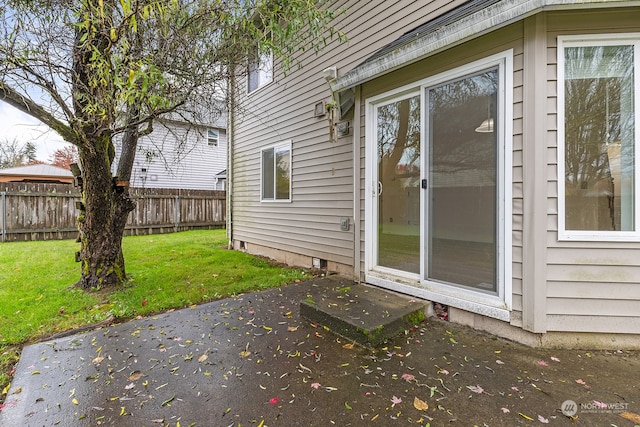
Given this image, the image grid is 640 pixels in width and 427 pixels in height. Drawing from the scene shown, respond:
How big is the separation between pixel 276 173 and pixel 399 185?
11.1 ft

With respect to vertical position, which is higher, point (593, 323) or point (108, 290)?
point (593, 323)

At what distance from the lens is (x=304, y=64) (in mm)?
5586

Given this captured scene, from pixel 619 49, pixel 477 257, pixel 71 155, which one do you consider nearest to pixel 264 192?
pixel 477 257

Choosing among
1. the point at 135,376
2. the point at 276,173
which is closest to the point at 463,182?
the point at 135,376

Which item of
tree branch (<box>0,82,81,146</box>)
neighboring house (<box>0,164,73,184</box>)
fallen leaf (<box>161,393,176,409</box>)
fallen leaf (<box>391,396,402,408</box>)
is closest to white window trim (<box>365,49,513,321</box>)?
fallen leaf (<box>391,396,402,408</box>)

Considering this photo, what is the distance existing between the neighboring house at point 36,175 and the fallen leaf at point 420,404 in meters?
20.5

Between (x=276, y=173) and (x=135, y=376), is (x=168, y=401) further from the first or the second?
(x=276, y=173)

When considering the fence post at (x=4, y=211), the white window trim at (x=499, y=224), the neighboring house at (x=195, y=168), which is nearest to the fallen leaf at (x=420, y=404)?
the white window trim at (x=499, y=224)

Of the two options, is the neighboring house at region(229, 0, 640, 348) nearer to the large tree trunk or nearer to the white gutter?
the white gutter

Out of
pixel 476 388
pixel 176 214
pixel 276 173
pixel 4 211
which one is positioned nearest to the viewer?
pixel 476 388

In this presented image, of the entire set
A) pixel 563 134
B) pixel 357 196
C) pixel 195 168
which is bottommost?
pixel 357 196

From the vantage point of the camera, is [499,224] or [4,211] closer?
[499,224]

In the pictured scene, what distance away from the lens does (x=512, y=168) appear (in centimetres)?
252

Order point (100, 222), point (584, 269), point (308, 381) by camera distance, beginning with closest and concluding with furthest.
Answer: point (308, 381) < point (584, 269) < point (100, 222)
